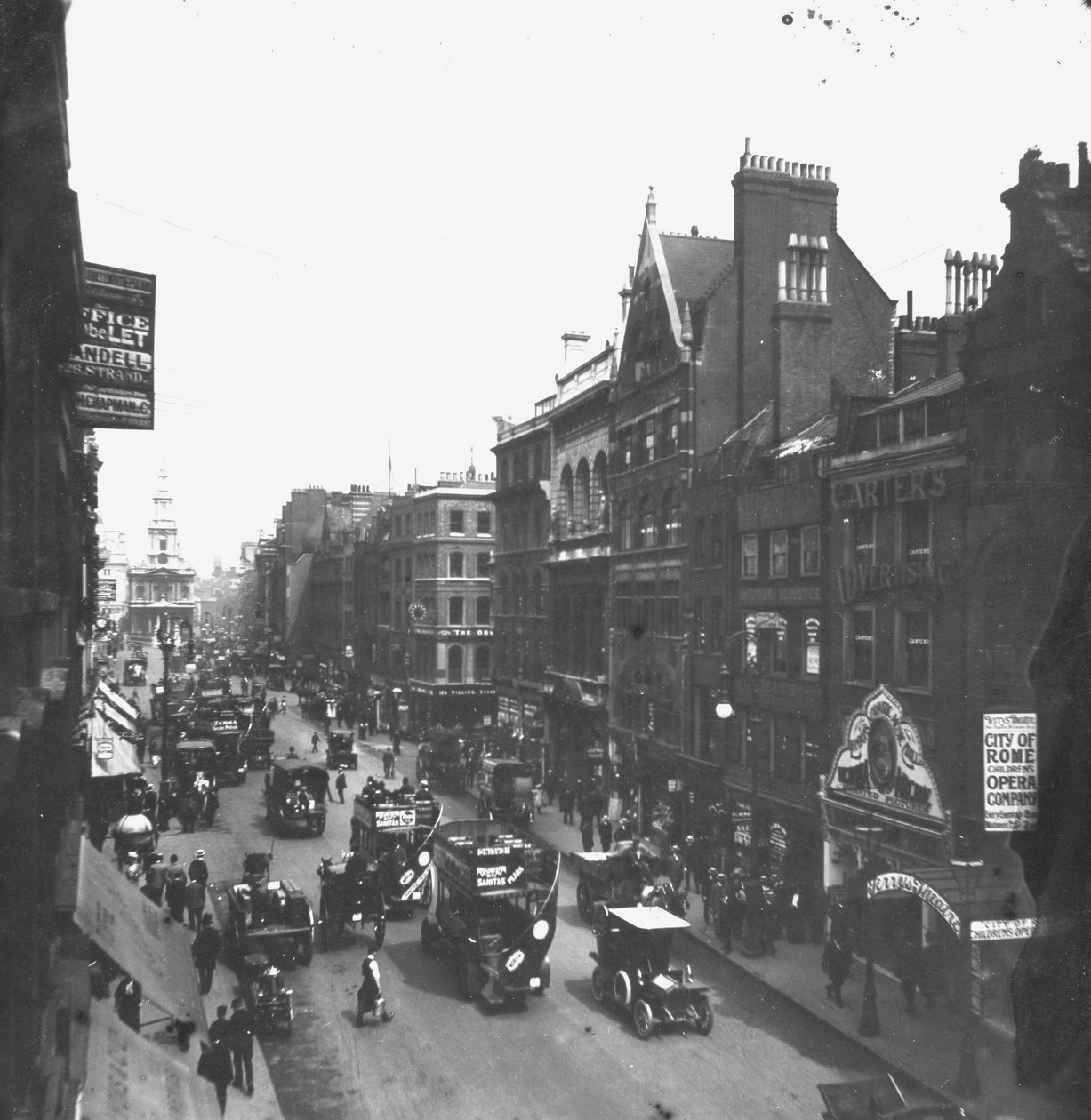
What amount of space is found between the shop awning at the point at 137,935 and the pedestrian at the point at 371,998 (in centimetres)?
310

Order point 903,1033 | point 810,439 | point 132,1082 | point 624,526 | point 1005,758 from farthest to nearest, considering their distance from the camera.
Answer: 1. point 624,526
2. point 810,439
3. point 903,1033
4. point 1005,758
5. point 132,1082

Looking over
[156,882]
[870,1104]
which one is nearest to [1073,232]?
[870,1104]

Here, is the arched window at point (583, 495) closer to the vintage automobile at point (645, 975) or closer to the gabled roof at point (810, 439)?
the gabled roof at point (810, 439)

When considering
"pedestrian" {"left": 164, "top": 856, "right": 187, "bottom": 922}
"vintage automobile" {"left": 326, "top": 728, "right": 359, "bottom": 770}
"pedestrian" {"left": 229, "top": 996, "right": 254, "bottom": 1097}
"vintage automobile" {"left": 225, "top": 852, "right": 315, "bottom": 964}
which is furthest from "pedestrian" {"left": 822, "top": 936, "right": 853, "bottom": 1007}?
"vintage automobile" {"left": 326, "top": 728, "right": 359, "bottom": 770}

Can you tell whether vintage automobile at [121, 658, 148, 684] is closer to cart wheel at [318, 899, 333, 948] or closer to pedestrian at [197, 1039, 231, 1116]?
cart wheel at [318, 899, 333, 948]

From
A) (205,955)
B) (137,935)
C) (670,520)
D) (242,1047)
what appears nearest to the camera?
(137,935)

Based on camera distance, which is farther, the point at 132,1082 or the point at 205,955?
the point at 205,955

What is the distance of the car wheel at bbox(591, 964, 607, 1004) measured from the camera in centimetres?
1909

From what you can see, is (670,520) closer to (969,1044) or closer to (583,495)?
(583,495)

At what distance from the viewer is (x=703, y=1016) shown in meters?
17.6

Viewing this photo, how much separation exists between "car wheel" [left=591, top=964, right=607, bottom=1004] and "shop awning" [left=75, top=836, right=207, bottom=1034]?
741 centimetres

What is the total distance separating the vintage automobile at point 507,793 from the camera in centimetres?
3491

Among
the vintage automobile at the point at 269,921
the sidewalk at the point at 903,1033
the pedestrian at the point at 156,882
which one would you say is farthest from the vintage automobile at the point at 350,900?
the sidewalk at the point at 903,1033

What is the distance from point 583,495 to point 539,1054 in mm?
33390
